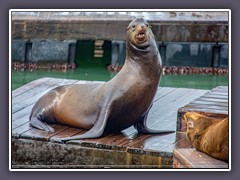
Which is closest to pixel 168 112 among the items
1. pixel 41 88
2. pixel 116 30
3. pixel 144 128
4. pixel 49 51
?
pixel 144 128

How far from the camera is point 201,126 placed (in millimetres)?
8148

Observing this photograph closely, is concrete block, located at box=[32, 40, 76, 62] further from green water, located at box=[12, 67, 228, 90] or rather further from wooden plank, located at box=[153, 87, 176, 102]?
wooden plank, located at box=[153, 87, 176, 102]

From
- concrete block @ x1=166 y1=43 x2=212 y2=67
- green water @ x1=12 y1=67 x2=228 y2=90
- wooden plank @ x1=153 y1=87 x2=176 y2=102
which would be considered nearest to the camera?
wooden plank @ x1=153 y1=87 x2=176 y2=102

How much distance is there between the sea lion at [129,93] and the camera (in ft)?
29.1

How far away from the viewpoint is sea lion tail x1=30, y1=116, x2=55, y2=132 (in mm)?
9345

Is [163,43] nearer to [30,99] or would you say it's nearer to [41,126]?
[30,99]

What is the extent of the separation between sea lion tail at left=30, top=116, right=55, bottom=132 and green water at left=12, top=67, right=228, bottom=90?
614 mm

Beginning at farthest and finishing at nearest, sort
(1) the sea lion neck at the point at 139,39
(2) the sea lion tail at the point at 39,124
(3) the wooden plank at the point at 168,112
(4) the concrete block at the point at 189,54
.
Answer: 1. (4) the concrete block at the point at 189,54
2. (3) the wooden plank at the point at 168,112
3. (2) the sea lion tail at the point at 39,124
4. (1) the sea lion neck at the point at 139,39

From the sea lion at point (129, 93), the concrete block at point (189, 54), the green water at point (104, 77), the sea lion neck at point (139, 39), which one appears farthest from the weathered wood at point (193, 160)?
the concrete block at point (189, 54)

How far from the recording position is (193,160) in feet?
25.7

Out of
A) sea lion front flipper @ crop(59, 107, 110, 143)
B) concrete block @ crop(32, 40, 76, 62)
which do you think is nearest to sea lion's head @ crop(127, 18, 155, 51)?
sea lion front flipper @ crop(59, 107, 110, 143)

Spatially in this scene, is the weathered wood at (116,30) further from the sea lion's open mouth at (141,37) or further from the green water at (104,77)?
the sea lion's open mouth at (141,37)

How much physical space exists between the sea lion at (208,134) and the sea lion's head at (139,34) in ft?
2.65

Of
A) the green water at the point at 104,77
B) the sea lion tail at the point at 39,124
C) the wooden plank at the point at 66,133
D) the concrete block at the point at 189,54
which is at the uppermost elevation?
the concrete block at the point at 189,54
